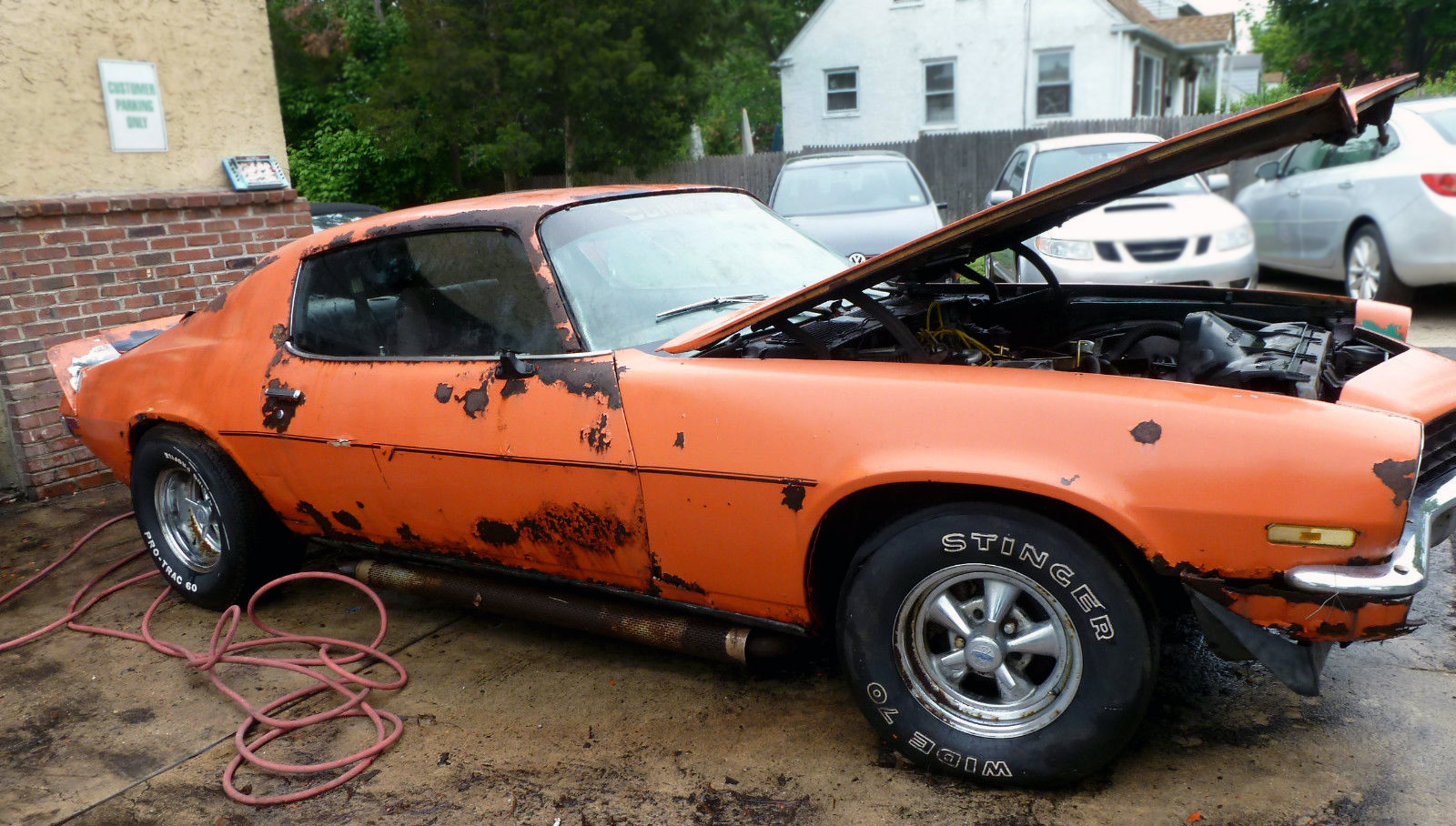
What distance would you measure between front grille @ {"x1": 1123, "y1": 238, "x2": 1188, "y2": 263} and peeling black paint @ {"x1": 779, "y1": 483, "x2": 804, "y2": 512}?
6116 millimetres

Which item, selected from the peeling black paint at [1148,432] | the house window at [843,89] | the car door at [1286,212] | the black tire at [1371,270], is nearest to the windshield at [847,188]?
the car door at [1286,212]

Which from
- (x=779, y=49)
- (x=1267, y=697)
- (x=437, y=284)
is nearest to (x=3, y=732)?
(x=437, y=284)

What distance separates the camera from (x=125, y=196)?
6.02 m

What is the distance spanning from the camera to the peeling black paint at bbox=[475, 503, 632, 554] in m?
2.86

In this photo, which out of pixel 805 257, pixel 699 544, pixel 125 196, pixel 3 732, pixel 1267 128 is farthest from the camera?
pixel 125 196

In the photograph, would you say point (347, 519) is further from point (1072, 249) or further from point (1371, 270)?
point (1371, 270)

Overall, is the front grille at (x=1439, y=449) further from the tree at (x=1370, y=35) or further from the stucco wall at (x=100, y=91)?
the tree at (x=1370, y=35)

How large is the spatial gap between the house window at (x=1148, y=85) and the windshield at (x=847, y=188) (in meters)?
15.3

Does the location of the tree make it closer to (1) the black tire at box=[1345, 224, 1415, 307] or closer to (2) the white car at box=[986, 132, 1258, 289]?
(1) the black tire at box=[1345, 224, 1415, 307]

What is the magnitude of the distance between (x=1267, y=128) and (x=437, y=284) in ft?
7.76

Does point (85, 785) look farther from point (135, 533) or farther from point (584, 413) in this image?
point (135, 533)

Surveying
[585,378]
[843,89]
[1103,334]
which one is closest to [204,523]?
[585,378]

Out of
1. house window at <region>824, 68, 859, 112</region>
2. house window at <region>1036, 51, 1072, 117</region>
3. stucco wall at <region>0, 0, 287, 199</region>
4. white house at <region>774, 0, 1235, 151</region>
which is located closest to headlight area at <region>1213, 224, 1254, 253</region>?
stucco wall at <region>0, 0, 287, 199</region>

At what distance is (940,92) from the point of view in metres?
23.4
